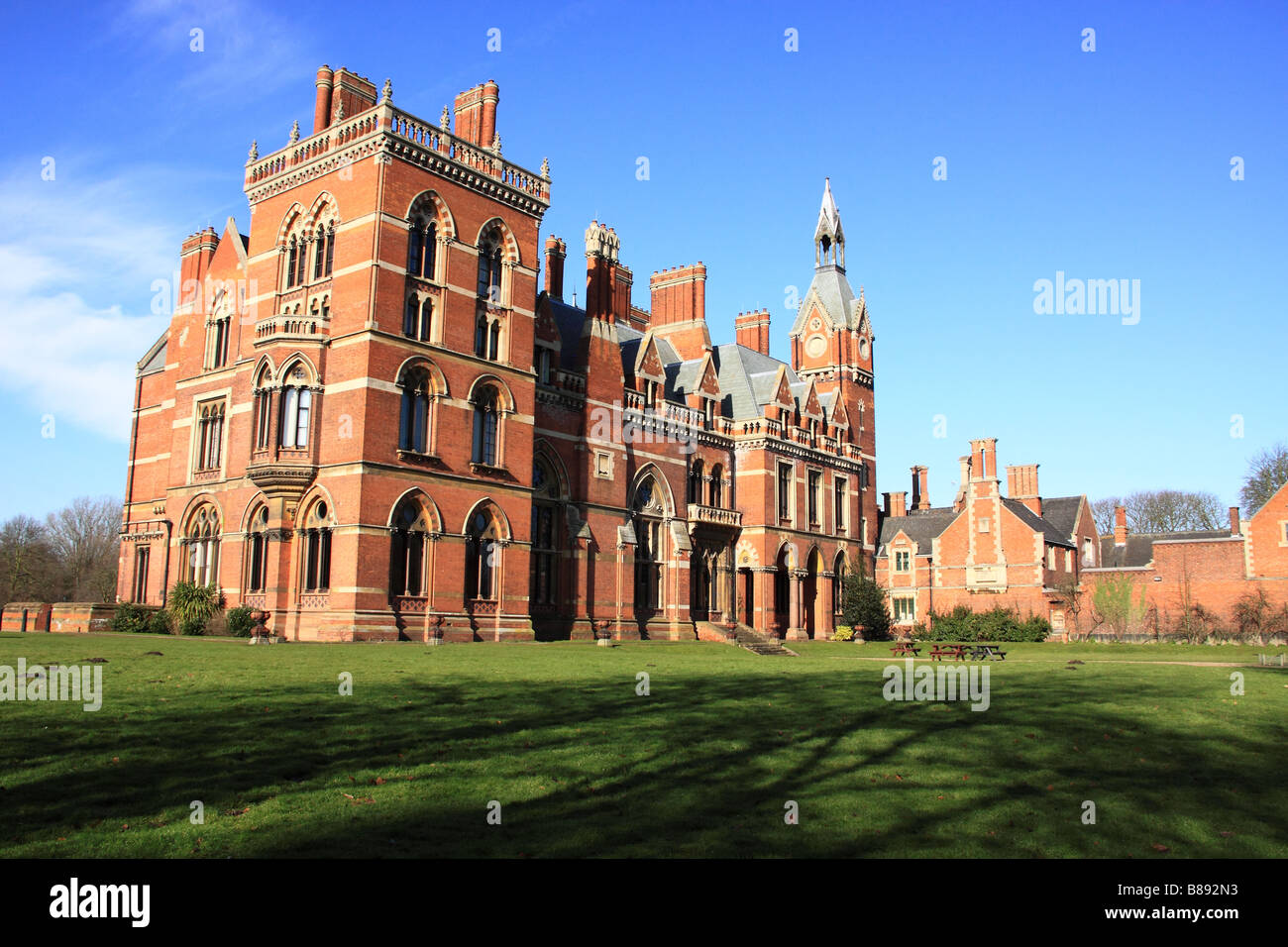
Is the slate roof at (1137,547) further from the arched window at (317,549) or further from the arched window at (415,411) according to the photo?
the arched window at (317,549)

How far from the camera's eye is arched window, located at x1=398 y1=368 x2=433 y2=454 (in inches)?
1363

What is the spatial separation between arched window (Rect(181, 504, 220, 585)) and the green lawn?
2129 cm

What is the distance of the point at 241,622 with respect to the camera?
33.4 meters

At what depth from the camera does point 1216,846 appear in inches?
316

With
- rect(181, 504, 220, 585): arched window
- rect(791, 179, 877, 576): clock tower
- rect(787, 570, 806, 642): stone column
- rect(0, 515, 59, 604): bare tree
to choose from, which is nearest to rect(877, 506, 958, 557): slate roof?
rect(791, 179, 877, 576): clock tower

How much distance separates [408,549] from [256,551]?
6290 mm

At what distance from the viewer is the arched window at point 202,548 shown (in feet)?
125

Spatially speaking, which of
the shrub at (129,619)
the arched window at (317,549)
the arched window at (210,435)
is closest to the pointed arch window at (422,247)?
the arched window at (317,549)

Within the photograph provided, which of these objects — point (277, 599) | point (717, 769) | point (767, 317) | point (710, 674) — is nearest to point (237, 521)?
point (277, 599)

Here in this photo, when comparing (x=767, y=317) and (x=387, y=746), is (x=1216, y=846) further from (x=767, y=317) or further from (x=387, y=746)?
(x=767, y=317)

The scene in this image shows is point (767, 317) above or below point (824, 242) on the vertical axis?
below

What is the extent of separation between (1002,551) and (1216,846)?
5527 cm

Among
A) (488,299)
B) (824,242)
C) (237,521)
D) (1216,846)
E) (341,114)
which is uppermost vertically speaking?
(824,242)

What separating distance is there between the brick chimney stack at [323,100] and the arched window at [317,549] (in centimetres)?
1448
